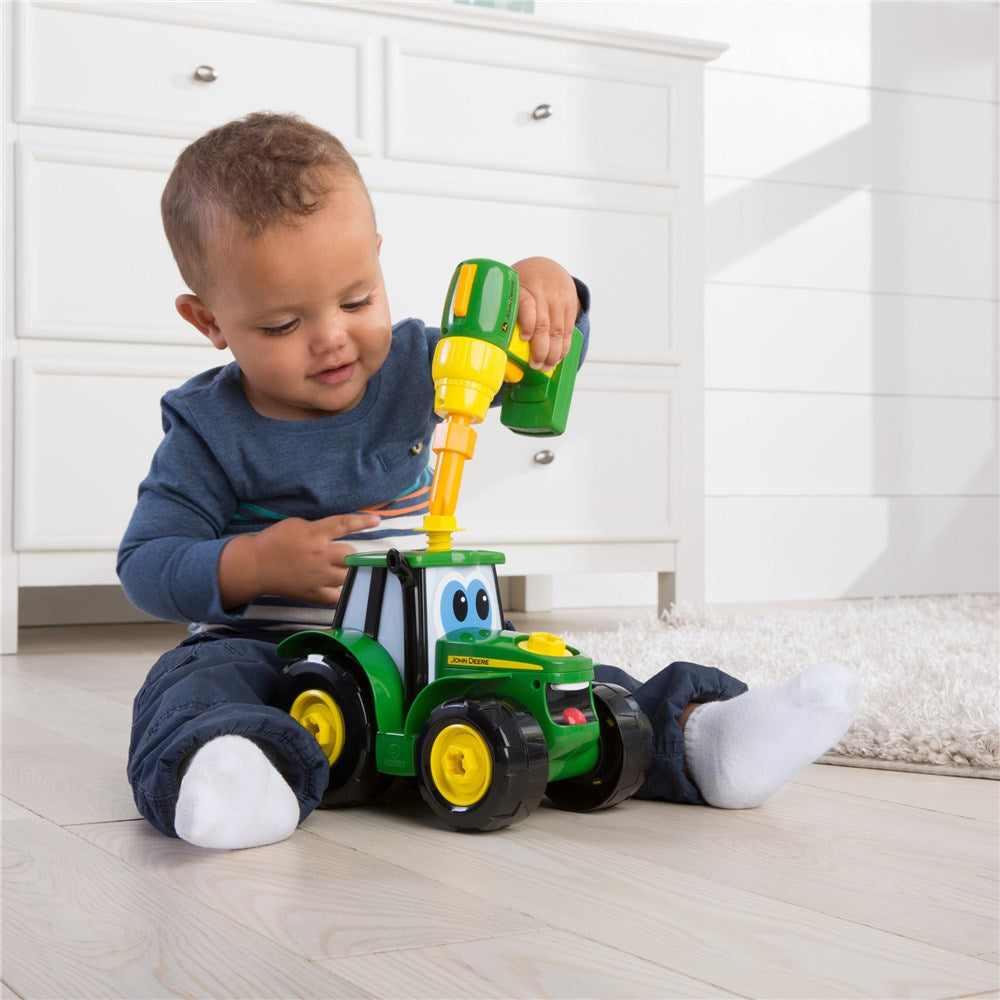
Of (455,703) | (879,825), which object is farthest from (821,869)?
(455,703)

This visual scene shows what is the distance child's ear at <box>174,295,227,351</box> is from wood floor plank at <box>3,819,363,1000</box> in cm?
51

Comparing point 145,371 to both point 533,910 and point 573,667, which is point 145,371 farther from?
point 533,910

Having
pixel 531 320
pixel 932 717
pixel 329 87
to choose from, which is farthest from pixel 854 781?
pixel 329 87

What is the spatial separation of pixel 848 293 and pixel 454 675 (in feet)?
7.96

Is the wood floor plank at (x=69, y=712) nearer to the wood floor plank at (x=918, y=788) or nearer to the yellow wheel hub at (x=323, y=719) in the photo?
the yellow wheel hub at (x=323, y=719)

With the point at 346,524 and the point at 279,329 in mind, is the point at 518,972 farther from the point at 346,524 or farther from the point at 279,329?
the point at 279,329

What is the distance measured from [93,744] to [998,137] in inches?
114

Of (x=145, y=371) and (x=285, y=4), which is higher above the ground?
(x=285, y=4)

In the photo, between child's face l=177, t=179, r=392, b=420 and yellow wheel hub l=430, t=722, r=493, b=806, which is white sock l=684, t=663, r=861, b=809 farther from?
child's face l=177, t=179, r=392, b=420

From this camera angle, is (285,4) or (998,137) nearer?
(285,4)

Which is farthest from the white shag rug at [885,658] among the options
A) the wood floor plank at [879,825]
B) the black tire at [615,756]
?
the black tire at [615,756]

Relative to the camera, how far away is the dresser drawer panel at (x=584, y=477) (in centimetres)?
213

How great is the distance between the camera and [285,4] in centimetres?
200

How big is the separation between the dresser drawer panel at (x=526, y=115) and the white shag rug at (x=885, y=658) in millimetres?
780
